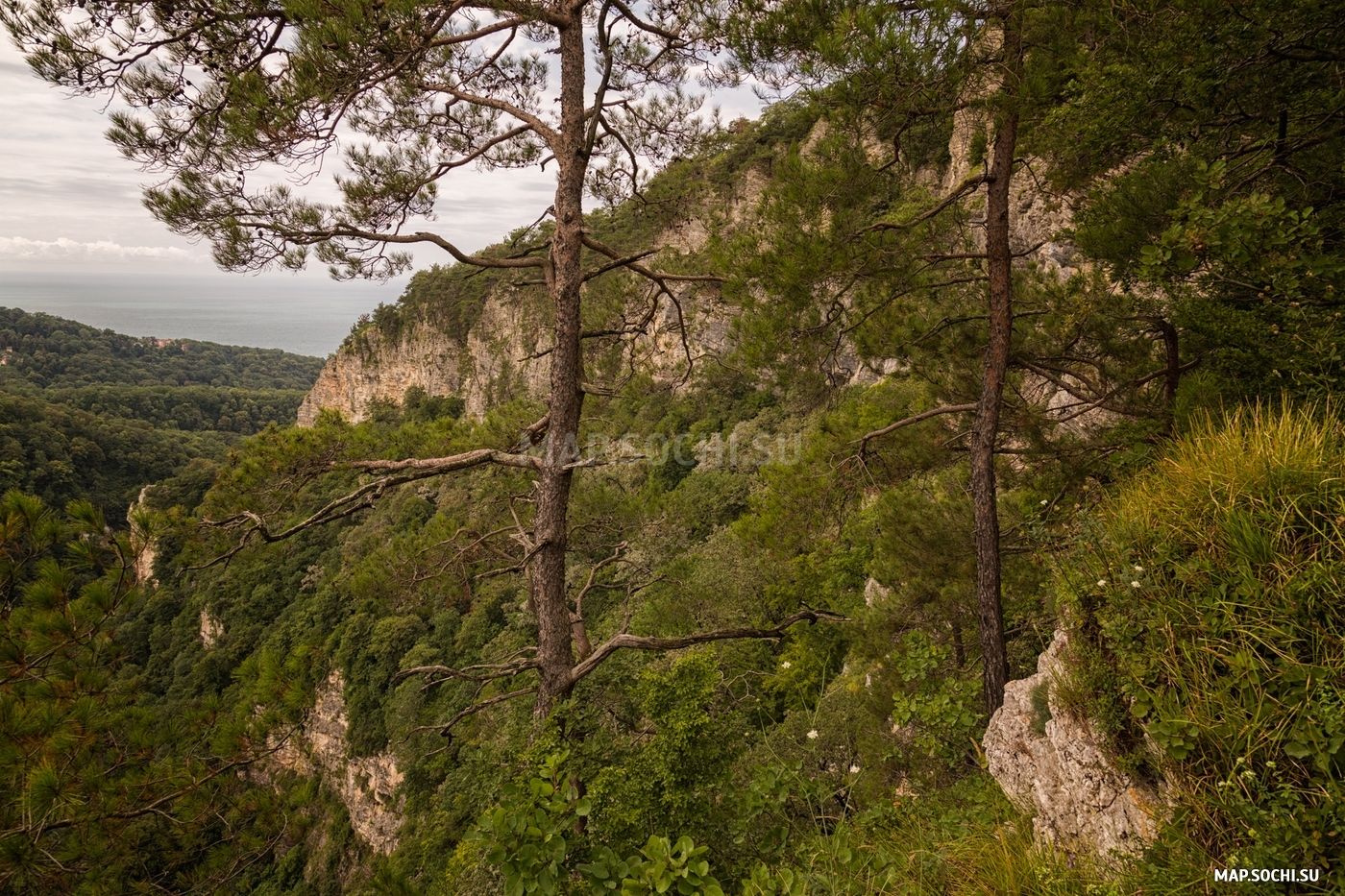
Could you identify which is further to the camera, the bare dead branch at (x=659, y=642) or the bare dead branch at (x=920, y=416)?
the bare dead branch at (x=920, y=416)

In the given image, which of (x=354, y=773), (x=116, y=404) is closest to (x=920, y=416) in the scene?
(x=354, y=773)

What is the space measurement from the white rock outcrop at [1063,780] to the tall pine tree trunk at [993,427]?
39.7 inches

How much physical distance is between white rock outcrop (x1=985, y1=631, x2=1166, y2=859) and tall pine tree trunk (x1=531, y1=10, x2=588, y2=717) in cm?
220

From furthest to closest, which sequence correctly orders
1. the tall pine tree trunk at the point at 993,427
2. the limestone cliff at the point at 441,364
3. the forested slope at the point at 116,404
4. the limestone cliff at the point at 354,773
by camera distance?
the limestone cliff at the point at 441,364 < the forested slope at the point at 116,404 < the limestone cliff at the point at 354,773 < the tall pine tree trunk at the point at 993,427

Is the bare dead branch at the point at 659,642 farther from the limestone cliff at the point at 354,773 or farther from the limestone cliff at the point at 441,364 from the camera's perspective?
the limestone cliff at the point at 441,364

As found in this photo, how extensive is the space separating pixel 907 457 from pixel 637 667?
105 inches

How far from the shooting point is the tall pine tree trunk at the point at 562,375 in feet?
11.0

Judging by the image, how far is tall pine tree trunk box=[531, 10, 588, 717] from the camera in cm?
335

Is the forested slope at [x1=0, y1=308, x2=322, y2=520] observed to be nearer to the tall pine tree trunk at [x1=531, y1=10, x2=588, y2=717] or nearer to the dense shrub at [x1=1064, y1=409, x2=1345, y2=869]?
the tall pine tree trunk at [x1=531, y1=10, x2=588, y2=717]

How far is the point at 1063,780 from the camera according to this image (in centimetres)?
209

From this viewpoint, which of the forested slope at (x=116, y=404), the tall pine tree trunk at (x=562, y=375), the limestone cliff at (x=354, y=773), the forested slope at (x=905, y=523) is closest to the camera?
the forested slope at (x=905, y=523)

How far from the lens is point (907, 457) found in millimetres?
4594

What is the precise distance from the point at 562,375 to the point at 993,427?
106 inches

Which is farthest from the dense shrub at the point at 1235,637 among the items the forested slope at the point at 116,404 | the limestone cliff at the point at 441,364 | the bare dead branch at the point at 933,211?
the limestone cliff at the point at 441,364
